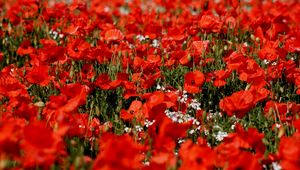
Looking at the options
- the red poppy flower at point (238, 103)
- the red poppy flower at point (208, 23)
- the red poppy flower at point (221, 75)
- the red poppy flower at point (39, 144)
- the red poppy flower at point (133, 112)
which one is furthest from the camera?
the red poppy flower at point (208, 23)

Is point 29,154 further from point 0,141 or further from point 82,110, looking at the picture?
point 82,110

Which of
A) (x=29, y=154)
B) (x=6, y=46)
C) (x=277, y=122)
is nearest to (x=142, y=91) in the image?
(x=277, y=122)

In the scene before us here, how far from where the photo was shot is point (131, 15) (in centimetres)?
468

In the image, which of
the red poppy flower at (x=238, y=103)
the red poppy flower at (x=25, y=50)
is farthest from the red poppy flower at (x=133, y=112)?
the red poppy flower at (x=25, y=50)

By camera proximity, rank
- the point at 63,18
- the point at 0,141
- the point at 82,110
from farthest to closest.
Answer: the point at 63,18 → the point at 82,110 → the point at 0,141

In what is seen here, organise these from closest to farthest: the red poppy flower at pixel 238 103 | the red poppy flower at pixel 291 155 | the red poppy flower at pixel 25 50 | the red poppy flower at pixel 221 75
Result: the red poppy flower at pixel 291 155, the red poppy flower at pixel 238 103, the red poppy flower at pixel 221 75, the red poppy flower at pixel 25 50

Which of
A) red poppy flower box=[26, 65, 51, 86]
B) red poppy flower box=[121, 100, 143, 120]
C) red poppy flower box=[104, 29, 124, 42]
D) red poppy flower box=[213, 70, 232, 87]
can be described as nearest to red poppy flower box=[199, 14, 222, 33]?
red poppy flower box=[104, 29, 124, 42]

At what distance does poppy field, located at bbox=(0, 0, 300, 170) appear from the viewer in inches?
74.6

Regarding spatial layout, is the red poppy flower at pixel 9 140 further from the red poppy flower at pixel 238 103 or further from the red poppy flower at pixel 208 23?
the red poppy flower at pixel 208 23

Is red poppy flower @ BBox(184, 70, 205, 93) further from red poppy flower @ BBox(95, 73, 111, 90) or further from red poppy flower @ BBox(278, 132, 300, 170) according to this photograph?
red poppy flower @ BBox(278, 132, 300, 170)

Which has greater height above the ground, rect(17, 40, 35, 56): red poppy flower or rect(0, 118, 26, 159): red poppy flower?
rect(0, 118, 26, 159): red poppy flower

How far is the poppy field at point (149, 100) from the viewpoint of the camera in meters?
1.89

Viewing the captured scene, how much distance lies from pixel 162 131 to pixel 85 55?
1443mm

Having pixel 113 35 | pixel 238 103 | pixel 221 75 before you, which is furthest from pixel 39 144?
pixel 113 35
